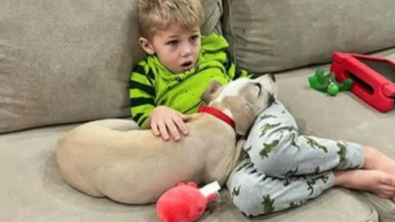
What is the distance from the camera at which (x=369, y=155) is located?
1502 mm

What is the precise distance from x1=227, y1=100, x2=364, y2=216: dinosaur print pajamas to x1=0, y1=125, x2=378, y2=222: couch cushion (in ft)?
0.10

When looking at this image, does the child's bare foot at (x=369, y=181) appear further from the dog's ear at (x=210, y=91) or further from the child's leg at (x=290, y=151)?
the dog's ear at (x=210, y=91)

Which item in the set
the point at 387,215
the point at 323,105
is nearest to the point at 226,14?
the point at 323,105

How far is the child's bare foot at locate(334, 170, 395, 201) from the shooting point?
56.8 inches

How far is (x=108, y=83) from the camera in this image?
5.54 feet

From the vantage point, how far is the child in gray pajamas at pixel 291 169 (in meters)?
1.38

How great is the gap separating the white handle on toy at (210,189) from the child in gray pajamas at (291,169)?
39 mm

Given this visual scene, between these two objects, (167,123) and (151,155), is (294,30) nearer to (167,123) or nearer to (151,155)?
(167,123)

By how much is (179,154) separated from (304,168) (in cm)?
30

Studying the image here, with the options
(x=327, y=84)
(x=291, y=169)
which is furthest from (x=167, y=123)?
(x=327, y=84)

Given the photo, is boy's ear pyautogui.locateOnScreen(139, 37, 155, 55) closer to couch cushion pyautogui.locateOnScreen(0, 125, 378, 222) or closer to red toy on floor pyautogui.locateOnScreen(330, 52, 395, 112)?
couch cushion pyautogui.locateOnScreen(0, 125, 378, 222)

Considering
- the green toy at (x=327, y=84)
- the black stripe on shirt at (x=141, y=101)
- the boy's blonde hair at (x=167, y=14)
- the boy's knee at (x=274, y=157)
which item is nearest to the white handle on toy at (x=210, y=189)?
the boy's knee at (x=274, y=157)

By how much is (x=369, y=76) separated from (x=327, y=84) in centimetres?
14

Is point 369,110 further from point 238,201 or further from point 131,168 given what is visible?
point 131,168
